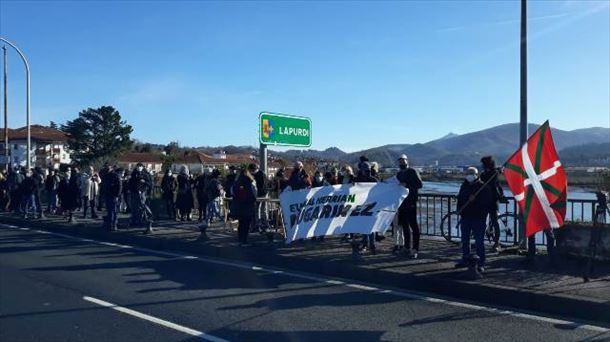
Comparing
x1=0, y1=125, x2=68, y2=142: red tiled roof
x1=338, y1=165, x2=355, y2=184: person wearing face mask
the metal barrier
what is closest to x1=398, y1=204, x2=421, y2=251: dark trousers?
the metal barrier

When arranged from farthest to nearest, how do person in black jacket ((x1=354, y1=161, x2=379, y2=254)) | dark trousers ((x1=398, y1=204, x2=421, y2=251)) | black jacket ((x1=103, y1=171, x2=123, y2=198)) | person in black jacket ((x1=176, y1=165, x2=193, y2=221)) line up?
person in black jacket ((x1=176, y1=165, x2=193, y2=221)) → black jacket ((x1=103, y1=171, x2=123, y2=198)) → person in black jacket ((x1=354, y1=161, x2=379, y2=254)) → dark trousers ((x1=398, y1=204, x2=421, y2=251))

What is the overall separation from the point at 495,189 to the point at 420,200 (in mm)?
3843

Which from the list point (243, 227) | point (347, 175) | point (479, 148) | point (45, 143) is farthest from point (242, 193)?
point (45, 143)

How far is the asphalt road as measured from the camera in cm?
648

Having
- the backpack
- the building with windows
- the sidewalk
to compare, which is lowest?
the sidewalk

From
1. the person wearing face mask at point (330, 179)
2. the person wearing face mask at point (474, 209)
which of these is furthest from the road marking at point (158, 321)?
the person wearing face mask at point (330, 179)

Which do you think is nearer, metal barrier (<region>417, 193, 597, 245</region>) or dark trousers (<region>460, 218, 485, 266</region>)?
dark trousers (<region>460, 218, 485, 266</region>)

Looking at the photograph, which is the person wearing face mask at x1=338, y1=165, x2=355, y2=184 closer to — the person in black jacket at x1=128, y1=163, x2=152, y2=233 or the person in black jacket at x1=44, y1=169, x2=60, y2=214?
the person in black jacket at x1=128, y1=163, x2=152, y2=233

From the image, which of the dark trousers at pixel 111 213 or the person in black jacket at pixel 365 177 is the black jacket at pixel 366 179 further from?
the dark trousers at pixel 111 213

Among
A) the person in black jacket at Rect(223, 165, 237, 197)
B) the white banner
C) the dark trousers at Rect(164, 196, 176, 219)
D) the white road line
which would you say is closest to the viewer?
the white road line

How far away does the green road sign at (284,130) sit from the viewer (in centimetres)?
1541

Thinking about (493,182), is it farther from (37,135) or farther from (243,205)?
(37,135)

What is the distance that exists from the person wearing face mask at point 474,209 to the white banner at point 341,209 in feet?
5.23

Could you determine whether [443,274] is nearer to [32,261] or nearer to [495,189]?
[495,189]
